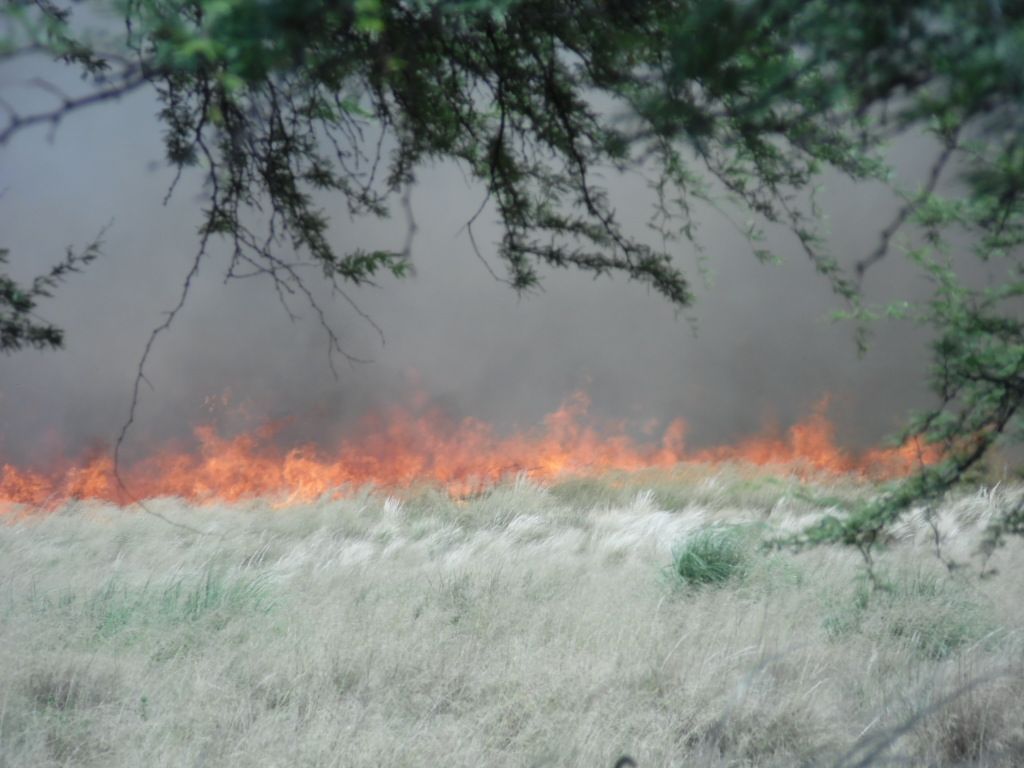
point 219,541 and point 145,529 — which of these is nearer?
point 219,541

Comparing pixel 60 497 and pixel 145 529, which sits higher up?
pixel 60 497

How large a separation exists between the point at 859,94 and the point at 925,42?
21 cm

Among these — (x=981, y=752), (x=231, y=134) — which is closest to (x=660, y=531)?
(x=981, y=752)

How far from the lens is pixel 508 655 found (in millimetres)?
5473

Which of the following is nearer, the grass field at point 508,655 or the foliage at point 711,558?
the grass field at point 508,655

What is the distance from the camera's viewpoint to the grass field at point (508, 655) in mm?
4297

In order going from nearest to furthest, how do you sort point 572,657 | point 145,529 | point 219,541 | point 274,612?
point 572,657, point 274,612, point 219,541, point 145,529

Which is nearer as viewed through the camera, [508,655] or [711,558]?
[508,655]

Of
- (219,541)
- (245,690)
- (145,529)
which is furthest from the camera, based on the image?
(145,529)

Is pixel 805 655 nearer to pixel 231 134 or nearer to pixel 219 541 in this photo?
pixel 231 134

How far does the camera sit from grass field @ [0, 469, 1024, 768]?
4297mm

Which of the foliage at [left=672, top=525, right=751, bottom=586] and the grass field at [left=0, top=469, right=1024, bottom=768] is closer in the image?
the grass field at [left=0, top=469, right=1024, bottom=768]

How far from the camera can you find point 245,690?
480cm

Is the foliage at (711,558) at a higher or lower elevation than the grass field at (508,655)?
higher
